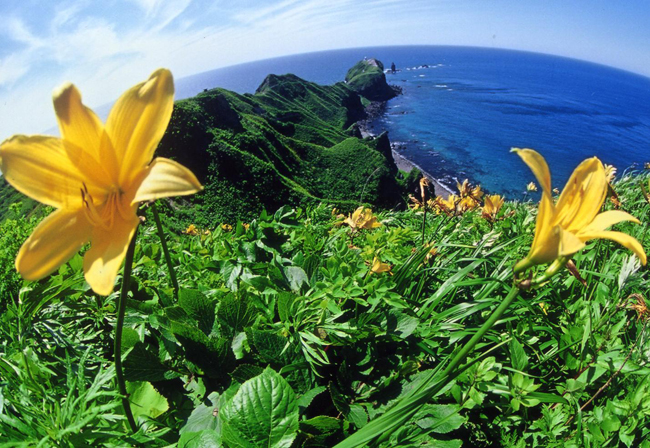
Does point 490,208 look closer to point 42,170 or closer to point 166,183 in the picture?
point 166,183

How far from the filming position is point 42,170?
33.4 inches

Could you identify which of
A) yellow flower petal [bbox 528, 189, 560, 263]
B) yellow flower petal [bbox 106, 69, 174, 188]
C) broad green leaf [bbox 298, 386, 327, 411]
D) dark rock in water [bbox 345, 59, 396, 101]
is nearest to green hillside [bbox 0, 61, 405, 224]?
broad green leaf [bbox 298, 386, 327, 411]

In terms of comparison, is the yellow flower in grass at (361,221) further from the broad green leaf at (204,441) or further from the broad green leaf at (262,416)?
the broad green leaf at (204,441)

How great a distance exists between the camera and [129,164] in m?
0.87

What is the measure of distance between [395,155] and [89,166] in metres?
80.3

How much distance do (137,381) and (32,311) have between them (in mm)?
456

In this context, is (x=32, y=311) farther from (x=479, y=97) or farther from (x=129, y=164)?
(x=479, y=97)

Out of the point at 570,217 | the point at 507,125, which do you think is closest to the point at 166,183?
the point at 570,217

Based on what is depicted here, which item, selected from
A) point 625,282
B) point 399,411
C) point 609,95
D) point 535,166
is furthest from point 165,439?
point 609,95

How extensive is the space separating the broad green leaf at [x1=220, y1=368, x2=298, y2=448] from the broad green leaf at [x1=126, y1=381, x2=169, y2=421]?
0.99ft

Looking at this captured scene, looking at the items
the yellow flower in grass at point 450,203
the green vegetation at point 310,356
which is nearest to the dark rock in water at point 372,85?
the yellow flower in grass at point 450,203

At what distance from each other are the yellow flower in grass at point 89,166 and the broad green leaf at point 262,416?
1.62ft

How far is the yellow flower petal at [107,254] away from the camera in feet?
2.40

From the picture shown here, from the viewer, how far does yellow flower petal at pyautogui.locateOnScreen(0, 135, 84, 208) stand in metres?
0.82
